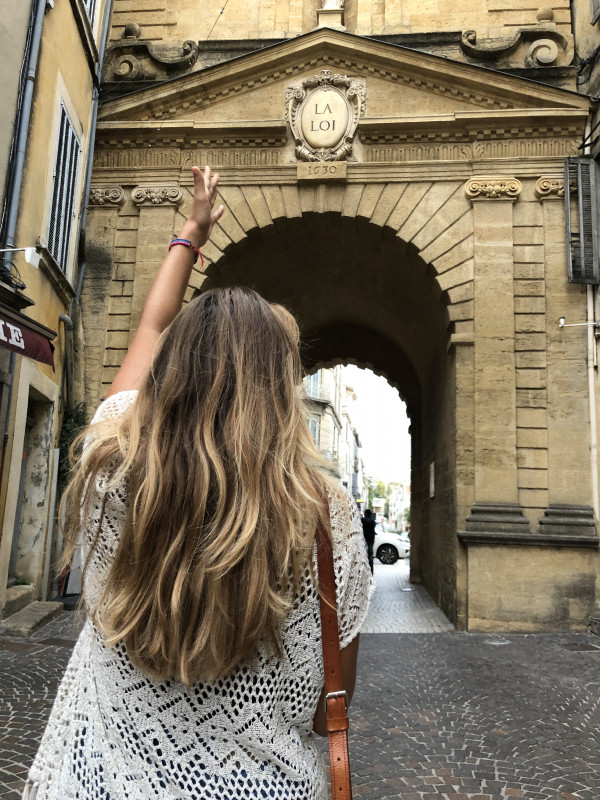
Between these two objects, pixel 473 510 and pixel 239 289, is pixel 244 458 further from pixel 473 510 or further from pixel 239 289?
pixel 473 510

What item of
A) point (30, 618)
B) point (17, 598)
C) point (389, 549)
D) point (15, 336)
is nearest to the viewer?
point (15, 336)

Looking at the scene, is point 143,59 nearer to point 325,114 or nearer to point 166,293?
point 325,114

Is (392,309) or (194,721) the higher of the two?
(392,309)

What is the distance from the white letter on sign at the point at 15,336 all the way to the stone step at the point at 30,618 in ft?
9.96

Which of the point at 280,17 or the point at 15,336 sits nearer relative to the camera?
Answer: the point at 15,336

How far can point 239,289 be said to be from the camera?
4.46 feet

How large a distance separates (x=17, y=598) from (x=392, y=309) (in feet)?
29.8

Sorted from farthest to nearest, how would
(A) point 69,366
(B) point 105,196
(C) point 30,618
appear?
(B) point 105,196, (A) point 69,366, (C) point 30,618

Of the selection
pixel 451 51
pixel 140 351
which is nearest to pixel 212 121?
pixel 451 51

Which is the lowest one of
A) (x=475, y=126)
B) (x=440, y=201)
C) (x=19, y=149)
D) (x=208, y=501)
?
(x=208, y=501)

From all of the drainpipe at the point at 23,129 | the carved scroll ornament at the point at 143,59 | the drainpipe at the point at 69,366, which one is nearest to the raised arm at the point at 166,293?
the drainpipe at the point at 23,129

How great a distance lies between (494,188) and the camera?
10414 millimetres

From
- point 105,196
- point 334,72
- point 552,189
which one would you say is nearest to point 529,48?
point 552,189

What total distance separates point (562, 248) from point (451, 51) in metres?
3.86
